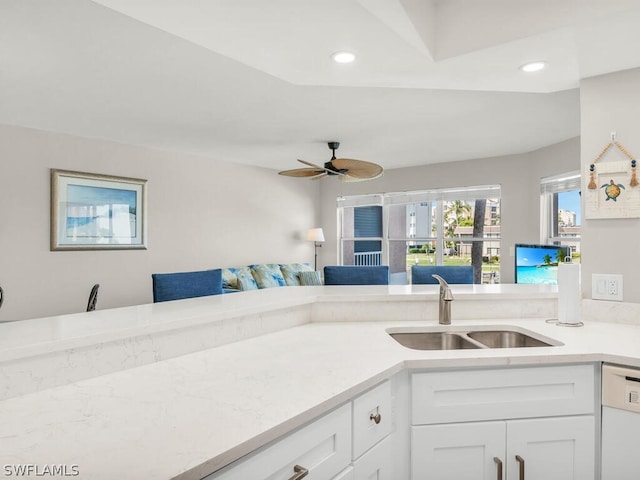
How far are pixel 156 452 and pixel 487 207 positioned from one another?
5.59 m

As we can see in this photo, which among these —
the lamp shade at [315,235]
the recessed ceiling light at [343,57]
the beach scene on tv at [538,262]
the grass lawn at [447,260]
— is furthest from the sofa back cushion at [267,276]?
the recessed ceiling light at [343,57]

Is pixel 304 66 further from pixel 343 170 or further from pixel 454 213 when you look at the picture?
pixel 454 213

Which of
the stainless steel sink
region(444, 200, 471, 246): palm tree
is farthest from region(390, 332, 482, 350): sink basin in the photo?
region(444, 200, 471, 246): palm tree

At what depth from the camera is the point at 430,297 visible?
2043mm

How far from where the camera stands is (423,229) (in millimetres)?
6363

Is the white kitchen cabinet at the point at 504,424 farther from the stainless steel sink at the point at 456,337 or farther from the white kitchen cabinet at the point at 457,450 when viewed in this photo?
the stainless steel sink at the point at 456,337

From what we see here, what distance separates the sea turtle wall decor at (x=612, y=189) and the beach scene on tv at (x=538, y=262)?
201 centimetres

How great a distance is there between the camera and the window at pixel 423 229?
224 inches

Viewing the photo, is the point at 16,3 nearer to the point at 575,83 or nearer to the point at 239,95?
the point at 239,95

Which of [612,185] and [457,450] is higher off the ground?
[612,185]

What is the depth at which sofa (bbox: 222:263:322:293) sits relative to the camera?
5227mm

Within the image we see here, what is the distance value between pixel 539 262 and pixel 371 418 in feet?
11.2

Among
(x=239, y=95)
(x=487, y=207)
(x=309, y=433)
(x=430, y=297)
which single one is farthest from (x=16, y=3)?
(x=487, y=207)
